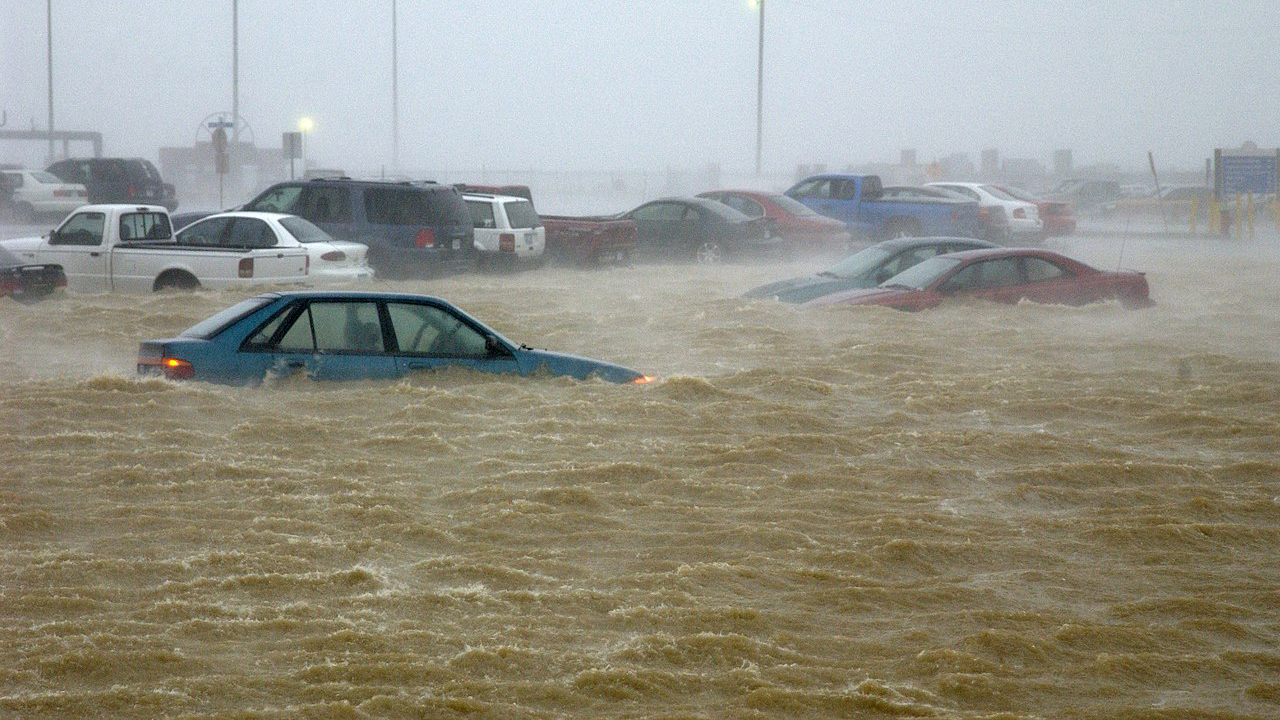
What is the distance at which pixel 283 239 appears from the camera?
61.8 feet

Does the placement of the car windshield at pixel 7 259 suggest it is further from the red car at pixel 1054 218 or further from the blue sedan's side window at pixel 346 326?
the red car at pixel 1054 218

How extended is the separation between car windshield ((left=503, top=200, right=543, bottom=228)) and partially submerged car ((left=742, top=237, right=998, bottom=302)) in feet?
19.2

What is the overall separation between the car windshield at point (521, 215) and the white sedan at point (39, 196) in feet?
53.7

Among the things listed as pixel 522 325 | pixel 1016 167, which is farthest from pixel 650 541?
pixel 1016 167

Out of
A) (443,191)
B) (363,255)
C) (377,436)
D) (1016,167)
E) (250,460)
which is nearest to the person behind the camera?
(250,460)

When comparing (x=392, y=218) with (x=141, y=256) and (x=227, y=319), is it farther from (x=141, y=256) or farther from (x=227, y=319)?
(x=227, y=319)

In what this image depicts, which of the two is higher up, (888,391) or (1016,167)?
(1016,167)

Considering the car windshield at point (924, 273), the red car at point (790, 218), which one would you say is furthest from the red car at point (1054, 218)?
the car windshield at point (924, 273)

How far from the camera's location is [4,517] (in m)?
9.02

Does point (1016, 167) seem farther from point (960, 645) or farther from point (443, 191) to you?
point (960, 645)

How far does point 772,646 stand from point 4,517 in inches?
192

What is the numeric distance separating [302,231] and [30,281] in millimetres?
3304

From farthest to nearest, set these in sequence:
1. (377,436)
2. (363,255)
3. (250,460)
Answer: (363,255), (377,436), (250,460)

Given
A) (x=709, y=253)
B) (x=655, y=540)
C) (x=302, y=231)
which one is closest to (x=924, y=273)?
(x=302, y=231)
